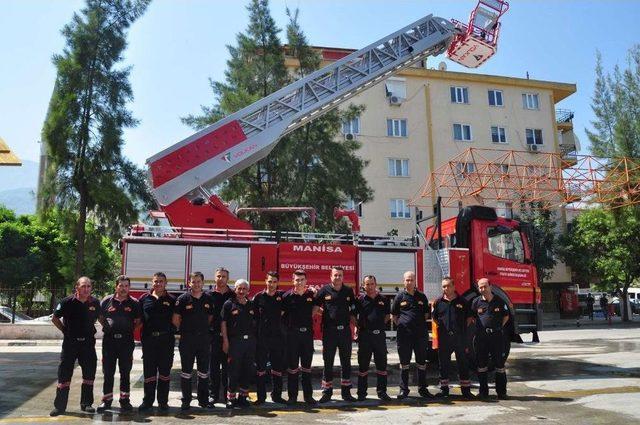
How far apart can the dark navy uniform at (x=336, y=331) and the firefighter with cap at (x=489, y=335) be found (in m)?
2.04

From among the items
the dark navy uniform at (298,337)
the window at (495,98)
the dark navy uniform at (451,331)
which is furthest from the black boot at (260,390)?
the window at (495,98)

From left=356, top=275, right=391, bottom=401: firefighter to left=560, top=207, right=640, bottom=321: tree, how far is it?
1021 inches

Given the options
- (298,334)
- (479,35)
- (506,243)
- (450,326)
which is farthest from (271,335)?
(479,35)

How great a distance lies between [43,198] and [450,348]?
47.3ft

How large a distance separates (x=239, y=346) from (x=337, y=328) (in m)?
1.48

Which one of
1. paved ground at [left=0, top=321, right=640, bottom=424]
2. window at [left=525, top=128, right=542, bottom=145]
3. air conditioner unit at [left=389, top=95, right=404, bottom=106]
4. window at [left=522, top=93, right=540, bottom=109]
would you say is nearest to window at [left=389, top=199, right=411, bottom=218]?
air conditioner unit at [left=389, top=95, right=404, bottom=106]

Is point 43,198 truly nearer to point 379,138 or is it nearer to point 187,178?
point 187,178

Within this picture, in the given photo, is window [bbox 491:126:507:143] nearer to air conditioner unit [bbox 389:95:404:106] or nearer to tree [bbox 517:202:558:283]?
tree [bbox 517:202:558:283]

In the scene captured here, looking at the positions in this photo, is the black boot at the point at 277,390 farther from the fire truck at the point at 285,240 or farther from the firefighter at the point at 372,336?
the fire truck at the point at 285,240

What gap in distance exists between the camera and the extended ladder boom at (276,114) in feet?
35.0

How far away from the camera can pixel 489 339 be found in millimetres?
8250

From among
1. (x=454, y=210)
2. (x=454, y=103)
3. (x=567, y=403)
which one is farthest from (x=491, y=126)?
(x=567, y=403)

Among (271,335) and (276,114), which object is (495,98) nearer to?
(276,114)

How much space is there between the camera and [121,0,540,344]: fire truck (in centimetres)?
945
